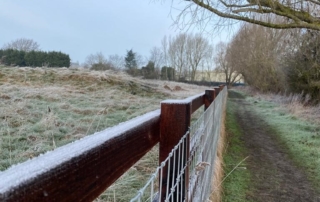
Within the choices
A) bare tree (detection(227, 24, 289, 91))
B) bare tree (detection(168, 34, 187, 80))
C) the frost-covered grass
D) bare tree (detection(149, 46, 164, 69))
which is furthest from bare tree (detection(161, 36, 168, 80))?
the frost-covered grass

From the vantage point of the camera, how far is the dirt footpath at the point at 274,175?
384 centimetres

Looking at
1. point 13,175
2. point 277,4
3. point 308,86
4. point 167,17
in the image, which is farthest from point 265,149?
point 308,86

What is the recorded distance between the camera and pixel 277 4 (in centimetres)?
723

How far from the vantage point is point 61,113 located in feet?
19.2

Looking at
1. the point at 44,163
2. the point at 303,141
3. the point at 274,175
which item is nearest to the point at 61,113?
the point at 274,175

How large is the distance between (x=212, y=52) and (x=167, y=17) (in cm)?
3725

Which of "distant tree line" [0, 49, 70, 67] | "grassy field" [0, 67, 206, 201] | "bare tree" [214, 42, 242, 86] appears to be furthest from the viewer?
"bare tree" [214, 42, 242, 86]

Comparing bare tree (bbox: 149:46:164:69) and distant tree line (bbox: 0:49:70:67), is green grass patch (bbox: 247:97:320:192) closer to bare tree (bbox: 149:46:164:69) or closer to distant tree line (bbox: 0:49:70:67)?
distant tree line (bbox: 0:49:70:67)

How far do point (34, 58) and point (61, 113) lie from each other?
54.7 feet

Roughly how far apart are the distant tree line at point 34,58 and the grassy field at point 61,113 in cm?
923

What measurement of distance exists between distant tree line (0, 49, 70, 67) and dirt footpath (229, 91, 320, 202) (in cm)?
1637

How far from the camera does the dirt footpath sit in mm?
3840

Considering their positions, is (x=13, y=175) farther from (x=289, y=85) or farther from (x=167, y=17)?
(x=289, y=85)

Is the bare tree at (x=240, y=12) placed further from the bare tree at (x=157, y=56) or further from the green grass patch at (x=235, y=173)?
the bare tree at (x=157, y=56)
